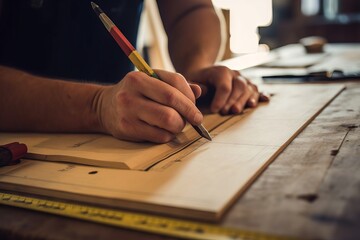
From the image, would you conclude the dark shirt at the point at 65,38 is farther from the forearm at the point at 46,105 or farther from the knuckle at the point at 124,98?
the knuckle at the point at 124,98

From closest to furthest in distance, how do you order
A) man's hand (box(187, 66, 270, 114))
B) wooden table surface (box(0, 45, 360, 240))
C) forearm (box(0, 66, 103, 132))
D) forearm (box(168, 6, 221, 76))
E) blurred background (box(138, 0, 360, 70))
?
wooden table surface (box(0, 45, 360, 240)), forearm (box(0, 66, 103, 132)), man's hand (box(187, 66, 270, 114)), forearm (box(168, 6, 221, 76)), blurred background (box(138, 0, 360, 70))

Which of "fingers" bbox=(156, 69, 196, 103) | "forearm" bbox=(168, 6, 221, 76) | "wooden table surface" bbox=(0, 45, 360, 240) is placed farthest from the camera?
"forearm" bbox=(168, 6, 221, 76)

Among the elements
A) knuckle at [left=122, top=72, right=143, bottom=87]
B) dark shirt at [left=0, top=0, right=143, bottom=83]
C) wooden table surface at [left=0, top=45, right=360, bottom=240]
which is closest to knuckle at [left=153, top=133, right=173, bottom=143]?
knuckle at [left=122, top=72, right=143, bottom=87]

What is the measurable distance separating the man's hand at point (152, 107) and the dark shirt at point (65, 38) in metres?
0.53

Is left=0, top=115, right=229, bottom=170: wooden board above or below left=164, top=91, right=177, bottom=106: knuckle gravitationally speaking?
below

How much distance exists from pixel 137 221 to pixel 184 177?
12 centimetres

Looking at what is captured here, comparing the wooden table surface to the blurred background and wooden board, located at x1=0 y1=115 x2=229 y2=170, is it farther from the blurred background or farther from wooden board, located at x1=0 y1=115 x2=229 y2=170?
the blurred background

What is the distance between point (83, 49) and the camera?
131 centimetres

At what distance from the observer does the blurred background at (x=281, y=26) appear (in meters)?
4.62

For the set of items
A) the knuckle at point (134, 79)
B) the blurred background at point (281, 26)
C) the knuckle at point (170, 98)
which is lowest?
the blurred background at point (281, 26)

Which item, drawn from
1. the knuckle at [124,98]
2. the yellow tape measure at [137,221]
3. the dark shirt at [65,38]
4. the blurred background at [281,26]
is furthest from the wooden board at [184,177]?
the blurred background at [281,26]

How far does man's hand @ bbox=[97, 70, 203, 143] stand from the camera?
Result: 754 mm

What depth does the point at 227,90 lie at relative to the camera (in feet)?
3.43

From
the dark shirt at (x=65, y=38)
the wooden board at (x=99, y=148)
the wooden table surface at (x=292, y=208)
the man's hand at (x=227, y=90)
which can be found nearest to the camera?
the wooden table surface at (x=292, y=208)
